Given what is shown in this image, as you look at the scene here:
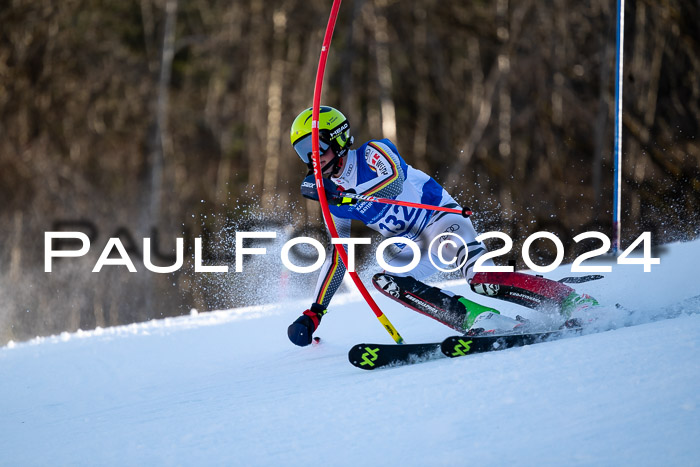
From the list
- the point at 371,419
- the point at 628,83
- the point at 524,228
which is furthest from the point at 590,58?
the point at 371,419

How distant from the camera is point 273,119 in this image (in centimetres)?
1844

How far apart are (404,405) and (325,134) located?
1.89 m

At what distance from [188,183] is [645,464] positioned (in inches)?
803

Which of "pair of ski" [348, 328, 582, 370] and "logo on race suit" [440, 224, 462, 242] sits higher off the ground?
"logo on race suit" [440, 224, 462, 242]

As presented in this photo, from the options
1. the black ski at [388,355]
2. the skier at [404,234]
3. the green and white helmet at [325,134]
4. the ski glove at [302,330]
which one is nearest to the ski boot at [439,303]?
the skier at [404,234]

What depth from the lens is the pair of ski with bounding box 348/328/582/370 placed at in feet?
13.0

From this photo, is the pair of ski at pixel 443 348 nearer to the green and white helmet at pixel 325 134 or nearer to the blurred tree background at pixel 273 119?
the green and white helmet at pixel 325 134

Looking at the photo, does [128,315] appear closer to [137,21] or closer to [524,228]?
[137,21]

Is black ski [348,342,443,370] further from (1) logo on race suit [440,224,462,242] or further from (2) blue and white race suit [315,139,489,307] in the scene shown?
(1) logo on race suit [440,224,462,242]

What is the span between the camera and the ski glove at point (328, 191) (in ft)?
14.3

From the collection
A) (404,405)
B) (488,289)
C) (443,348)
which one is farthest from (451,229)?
(404,405)

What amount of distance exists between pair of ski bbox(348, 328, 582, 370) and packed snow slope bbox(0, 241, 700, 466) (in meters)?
0.12

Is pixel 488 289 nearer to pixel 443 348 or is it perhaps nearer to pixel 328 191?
pixel 443 348

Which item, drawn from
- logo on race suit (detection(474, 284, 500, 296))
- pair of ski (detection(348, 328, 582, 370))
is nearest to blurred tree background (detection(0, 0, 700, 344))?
logo on race suit (detection(474, 284, 500, 296))
